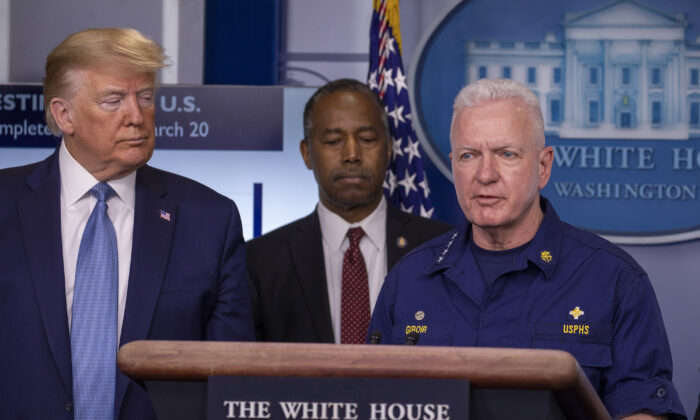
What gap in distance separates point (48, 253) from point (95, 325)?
0.70ft

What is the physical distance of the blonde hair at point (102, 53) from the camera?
2279 mm

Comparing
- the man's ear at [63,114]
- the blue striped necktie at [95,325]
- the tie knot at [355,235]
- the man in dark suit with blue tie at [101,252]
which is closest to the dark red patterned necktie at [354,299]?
the tie knot at [355,235]

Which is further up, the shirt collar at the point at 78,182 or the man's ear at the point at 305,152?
the man's ear at the point at 305,152

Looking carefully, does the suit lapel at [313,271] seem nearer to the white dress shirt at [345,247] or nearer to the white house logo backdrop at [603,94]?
the white dress shirt at [345,247]

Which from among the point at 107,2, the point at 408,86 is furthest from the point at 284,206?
the point at 107,2

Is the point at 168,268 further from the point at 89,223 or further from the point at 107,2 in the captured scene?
the point at 107,2

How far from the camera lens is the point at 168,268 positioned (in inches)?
90.0

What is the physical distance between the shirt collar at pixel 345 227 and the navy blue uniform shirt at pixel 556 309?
1.12m

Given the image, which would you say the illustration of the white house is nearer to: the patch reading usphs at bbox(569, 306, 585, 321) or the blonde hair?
the blonde hair

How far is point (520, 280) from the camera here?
200 centimetres

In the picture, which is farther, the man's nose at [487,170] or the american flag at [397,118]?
the american flag at [397,118]

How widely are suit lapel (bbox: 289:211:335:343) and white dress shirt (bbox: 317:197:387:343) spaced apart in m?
0.03

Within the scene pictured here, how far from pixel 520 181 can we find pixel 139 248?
96cm

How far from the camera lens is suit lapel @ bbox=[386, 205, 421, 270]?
3.28m
